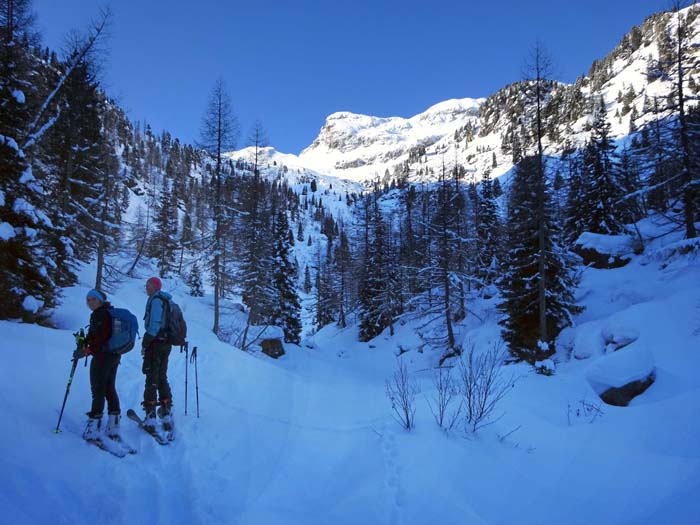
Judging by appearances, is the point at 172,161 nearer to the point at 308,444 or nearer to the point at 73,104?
the point at 73,104

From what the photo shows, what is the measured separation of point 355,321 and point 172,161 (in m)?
119

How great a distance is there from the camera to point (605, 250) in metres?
18.8

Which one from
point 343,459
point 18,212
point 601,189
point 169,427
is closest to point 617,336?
point 343,459

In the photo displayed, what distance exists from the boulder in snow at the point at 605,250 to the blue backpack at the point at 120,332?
21565mm

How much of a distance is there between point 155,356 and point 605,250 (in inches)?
855

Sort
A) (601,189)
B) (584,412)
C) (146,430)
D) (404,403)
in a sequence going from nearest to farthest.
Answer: (146,430) < (404,403) < (584,412) < (601,189)

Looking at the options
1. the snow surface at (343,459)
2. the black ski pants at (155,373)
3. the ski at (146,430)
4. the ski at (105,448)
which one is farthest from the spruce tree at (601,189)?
the ski at (105,448)

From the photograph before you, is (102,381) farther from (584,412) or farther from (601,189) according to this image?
(601,189)

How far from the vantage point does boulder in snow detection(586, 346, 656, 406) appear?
22.7 feet

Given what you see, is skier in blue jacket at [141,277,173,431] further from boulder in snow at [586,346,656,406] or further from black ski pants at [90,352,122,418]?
boulder in snow at [586,346,656,406]

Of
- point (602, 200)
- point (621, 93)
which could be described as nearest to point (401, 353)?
point (602, 200)

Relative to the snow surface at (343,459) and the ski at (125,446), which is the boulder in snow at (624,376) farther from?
the ski at (125,446)

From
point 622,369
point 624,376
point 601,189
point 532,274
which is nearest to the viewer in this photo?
point 624,376

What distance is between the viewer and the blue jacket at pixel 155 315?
5.25m
